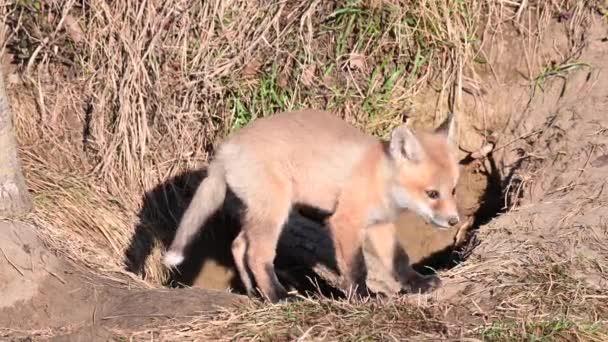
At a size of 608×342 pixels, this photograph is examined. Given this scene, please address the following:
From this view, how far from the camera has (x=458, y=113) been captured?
758 cm

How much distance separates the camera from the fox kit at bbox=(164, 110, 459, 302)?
5664mm

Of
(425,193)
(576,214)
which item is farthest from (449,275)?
(576,214)

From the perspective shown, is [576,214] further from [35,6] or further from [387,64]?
[35,6]

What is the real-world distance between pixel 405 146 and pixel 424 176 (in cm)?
21

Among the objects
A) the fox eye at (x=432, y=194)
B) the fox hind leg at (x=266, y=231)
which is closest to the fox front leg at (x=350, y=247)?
the fox hind leg at (x=266, y=231)

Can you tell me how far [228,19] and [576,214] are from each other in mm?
3125

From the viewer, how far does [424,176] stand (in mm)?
5707

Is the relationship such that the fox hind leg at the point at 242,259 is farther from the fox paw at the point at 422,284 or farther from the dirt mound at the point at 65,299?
the fox paw at the point at 422,284

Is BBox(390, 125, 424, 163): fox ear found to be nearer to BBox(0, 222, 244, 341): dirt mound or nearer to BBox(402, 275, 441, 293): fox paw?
BBox(402, 275, 441, 293): fox paw

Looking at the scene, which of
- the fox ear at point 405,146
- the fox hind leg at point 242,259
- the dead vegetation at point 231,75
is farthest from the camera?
the dead vegetation at point 231,75

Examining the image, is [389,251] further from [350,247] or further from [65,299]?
[65,299]

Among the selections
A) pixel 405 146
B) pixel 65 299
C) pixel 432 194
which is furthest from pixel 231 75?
pixel 65 299

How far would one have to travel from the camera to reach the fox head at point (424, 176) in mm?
5641

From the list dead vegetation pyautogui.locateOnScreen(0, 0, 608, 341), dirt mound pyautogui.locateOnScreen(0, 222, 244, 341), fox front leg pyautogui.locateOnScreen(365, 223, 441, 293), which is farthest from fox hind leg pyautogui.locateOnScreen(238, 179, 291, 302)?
dead vegetation pyautogui.locateOnScreen(0, 0, 608, 341)
